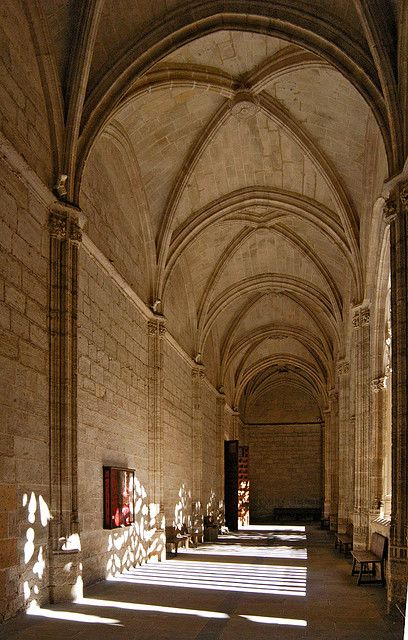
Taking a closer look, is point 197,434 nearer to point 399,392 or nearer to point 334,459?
point 334,459

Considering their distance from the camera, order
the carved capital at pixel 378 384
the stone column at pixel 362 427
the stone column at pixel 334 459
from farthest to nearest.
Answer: the stone column at pixel 334 459 → the stone column at pixel 362 427 → the carved capital at pixel 378 384

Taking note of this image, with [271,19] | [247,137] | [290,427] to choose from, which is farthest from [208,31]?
[290,427]

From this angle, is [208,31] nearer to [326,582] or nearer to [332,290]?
[326,582]

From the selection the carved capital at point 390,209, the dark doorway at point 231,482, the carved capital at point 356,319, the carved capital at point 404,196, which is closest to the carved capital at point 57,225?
the carved capital at point 390,209

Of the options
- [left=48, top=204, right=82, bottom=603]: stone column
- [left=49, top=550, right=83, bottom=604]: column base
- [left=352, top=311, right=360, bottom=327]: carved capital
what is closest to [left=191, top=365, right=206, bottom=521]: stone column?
[left=352, top=311, right=360, bottom=327]: carved capital

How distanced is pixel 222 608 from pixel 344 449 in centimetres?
1108

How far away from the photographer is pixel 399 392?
352 inches

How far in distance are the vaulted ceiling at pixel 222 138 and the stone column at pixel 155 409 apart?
0.84 metres

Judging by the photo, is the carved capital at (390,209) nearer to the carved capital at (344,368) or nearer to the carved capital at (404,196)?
the carved capital at (404,196)

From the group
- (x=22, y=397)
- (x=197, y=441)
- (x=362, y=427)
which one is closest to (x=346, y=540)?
(x=362, y=427)

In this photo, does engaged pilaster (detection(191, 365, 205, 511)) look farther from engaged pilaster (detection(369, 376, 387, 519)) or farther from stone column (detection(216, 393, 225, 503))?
engaged pilaster (detection(369, 376, 387, 519))

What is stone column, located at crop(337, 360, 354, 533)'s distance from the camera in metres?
18.7

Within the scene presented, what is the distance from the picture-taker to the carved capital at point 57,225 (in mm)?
9844

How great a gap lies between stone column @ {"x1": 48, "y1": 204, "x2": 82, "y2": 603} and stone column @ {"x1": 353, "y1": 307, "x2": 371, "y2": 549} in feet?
21.3
